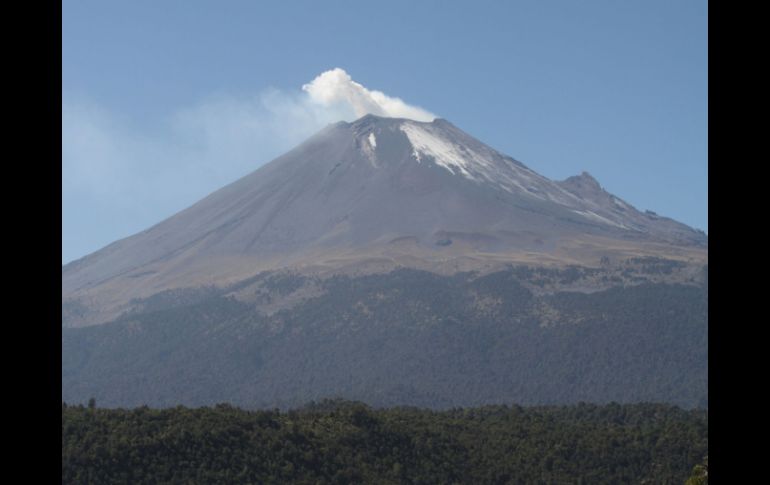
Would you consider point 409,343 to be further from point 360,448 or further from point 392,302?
point 360,448

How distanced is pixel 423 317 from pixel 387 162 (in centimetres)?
5390

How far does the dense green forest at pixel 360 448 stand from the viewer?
43531 millimetres

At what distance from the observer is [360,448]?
49938 millimetres

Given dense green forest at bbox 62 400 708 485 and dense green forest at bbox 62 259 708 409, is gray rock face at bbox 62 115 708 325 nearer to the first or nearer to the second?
dense green forest at bbox 62 259 708 409

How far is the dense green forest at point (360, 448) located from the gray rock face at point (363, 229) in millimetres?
101532

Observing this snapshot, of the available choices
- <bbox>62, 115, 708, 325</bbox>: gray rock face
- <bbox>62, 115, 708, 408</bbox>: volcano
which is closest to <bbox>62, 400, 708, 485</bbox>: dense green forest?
<bbox>62, 115, 708, 408</bbox>: volcano

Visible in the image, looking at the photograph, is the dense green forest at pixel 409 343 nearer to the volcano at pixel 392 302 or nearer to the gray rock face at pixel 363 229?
the volcano at pixel 392 302

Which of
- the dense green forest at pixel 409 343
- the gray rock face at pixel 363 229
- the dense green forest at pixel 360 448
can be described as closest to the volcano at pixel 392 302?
the dense green forest at pixel 409 343

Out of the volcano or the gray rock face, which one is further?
the gray rock face

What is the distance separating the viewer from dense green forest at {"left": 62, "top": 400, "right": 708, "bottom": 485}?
143 feet

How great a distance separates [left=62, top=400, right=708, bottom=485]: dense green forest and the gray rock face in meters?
102

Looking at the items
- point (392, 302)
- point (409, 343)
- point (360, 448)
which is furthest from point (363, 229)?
point (360, 448)
